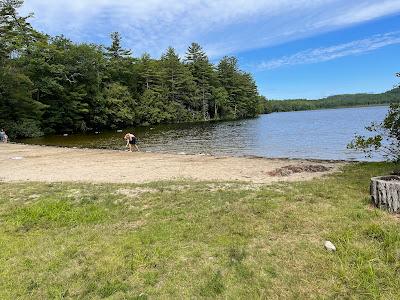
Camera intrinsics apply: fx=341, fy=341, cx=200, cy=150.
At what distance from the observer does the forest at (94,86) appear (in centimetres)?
4159

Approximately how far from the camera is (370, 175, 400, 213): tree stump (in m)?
6.32

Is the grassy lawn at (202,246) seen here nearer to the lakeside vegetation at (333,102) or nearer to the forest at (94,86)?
the forest at (94,86)

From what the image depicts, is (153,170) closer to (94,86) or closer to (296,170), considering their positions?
(296,170)

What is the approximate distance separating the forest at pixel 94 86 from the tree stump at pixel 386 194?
3989 cm

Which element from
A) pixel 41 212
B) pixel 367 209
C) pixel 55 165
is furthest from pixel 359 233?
pixel 55 165

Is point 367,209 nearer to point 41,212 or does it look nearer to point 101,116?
point 41,212

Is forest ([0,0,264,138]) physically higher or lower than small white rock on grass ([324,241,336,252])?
higher

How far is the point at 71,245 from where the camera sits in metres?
5.82

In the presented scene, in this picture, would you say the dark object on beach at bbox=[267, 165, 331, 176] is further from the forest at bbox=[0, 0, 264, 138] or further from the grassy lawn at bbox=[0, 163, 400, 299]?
the forest at bbox=[0, 0, 264, 138]

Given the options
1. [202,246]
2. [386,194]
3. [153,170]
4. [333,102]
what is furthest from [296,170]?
[333,102]

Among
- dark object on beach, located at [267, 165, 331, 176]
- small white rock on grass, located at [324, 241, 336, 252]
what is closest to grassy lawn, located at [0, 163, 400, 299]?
small white rock on grass, located at [324, 241, 336, 252]

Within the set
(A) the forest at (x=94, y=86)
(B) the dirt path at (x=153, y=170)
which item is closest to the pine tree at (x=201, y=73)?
(A) the forest at (x=94, y=86)

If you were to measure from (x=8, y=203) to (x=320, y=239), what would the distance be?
708 cm

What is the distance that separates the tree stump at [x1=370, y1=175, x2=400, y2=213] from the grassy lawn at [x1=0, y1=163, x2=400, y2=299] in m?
0.29
